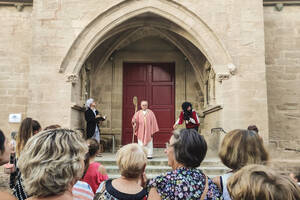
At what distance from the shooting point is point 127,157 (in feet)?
6.79

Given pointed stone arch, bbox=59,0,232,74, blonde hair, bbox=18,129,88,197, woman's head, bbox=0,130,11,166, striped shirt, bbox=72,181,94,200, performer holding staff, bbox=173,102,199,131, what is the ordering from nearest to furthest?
blonde hair, bbox=18,129,88,197 → woman's head, bbox=0,130,11,166 → striped shirt, bbox=72,181,94,200 → performer holding staff, bbox=173,102,199,131 → pointed stone arch, bbox=59,0,232,74

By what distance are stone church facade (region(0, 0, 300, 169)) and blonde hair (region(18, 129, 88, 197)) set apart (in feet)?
19.9

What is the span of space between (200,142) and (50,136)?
3.45 feet

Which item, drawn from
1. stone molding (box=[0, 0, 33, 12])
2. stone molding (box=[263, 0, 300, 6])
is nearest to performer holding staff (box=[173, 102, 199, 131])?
stone molding (box=[263, 0, 300, 6])

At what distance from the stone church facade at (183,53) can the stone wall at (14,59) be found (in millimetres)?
31

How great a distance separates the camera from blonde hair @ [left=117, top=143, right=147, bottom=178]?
2.06 meters

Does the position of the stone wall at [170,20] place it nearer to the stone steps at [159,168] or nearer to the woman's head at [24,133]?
the stone steps at [159,168]

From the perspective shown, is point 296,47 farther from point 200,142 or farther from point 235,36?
point 200,142

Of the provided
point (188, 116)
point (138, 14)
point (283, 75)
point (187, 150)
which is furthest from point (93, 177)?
point (283, 75)

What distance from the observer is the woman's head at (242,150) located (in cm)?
185

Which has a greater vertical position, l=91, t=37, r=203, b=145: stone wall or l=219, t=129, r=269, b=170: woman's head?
l=91, t=37, r=203, b=145: stone wall

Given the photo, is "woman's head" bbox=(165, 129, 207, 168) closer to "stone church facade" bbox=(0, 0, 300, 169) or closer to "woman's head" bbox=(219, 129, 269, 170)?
"woman's head" bbox=(219, 129, 269, 170)

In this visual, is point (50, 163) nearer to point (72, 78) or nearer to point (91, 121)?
point (91, 121)

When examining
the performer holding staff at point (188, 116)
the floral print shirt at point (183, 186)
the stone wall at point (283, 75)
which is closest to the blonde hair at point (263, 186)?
the floral print shirt at point (183, 186)
